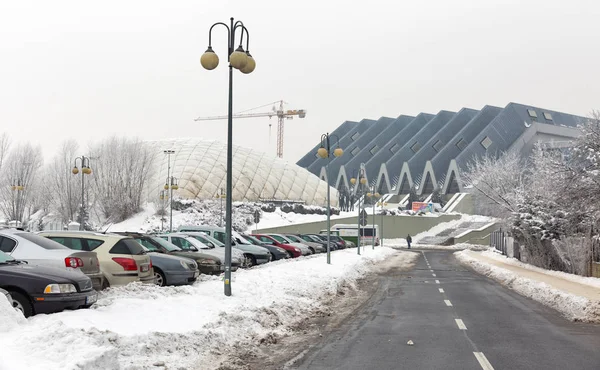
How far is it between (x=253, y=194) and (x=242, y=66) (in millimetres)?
85114

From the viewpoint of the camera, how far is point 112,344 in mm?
7406

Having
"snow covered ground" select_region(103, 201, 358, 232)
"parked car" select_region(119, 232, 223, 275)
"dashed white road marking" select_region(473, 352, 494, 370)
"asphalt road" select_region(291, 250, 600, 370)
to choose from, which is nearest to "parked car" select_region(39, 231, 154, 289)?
"asphalt road" select_region(291, 250, 600, 370)

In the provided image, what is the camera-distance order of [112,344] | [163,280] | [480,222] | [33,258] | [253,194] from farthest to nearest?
1. [253,194]
2. [480,222]
3. [163,280]
4. [33,258]
5. [112,344]

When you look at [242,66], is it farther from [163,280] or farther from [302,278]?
[302,278]

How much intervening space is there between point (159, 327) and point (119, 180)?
213 feet

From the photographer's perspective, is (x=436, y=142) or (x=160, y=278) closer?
(x=160, y=278)

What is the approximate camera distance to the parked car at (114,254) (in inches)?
502

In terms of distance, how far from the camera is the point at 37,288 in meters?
8.59

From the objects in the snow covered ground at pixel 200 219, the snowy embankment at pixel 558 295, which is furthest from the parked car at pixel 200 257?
the snow covered ground at pixel 200 219

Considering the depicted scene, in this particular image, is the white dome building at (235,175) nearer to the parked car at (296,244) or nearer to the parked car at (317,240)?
the parked car at (317,240)

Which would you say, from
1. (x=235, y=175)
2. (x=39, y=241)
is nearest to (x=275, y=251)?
(x=39, y=241)

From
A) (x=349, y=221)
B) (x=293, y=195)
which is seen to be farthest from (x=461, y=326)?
(x=293, y=195)

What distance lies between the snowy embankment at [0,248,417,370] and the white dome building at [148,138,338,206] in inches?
2861

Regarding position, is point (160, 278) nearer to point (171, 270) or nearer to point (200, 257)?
point (171, 270)
